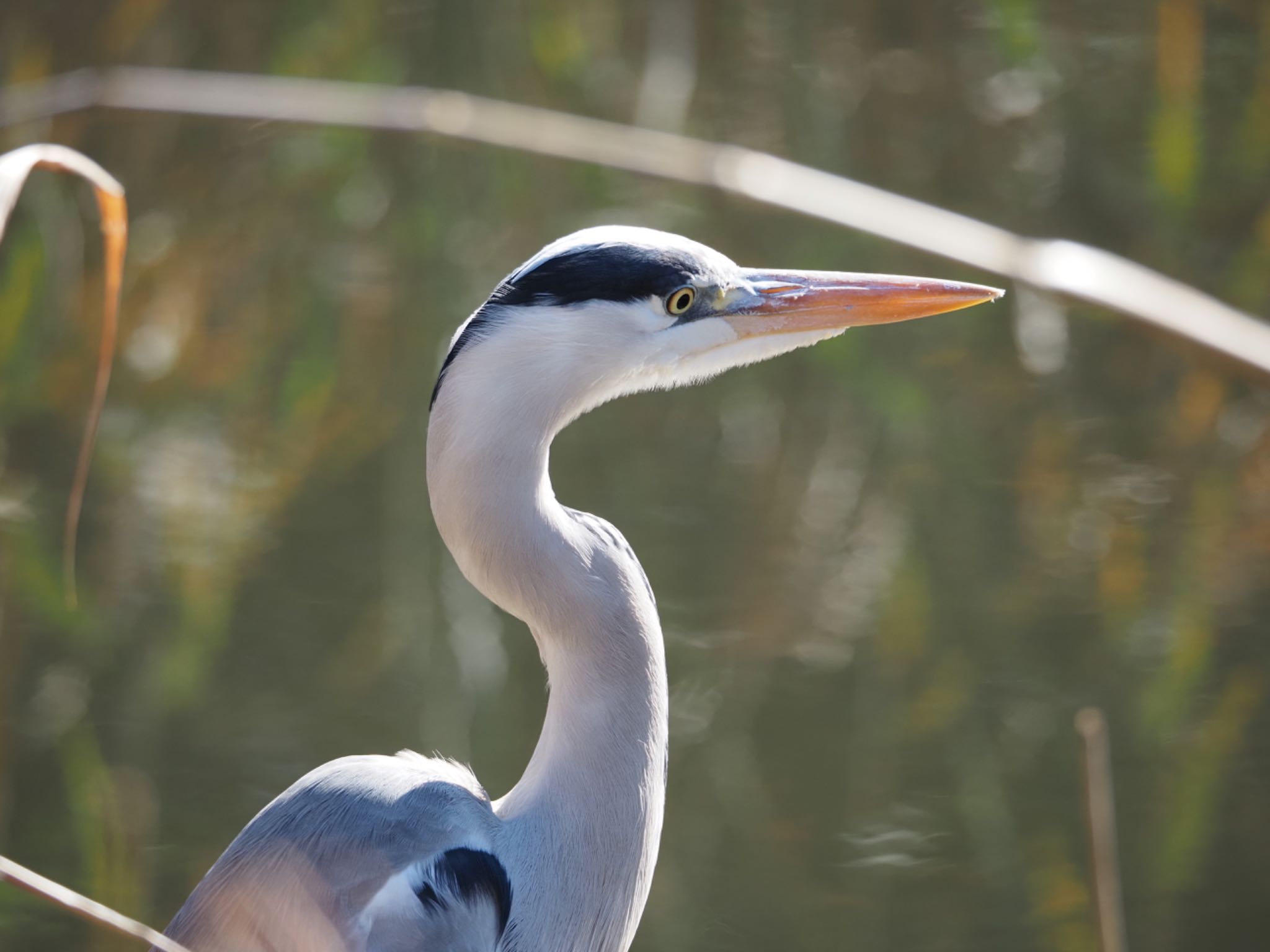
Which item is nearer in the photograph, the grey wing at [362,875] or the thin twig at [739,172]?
the thin twig at [739,172]

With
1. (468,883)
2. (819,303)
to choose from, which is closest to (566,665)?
(468,883)

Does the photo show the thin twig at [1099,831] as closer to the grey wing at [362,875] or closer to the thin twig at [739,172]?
the thin twig at [739,172]

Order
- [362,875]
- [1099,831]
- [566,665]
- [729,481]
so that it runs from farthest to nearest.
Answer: [729,481]
[566,665]
[362,875]
[1099,831]

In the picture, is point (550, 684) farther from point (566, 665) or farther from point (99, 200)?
point (99, 200)

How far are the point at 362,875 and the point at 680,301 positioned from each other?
2.30ft

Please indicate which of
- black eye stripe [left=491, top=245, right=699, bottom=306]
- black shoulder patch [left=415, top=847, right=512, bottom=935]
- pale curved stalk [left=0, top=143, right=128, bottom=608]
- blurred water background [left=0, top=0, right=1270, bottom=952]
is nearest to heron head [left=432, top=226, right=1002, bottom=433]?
black eye stripe [left=491, top=245, right=699, bottom=306]

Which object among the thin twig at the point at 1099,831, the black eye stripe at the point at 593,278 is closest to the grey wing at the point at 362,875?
the black eye stripe at the point at 593,278

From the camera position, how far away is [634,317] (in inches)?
67.4

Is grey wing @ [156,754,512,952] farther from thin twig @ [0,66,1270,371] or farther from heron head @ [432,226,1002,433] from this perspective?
thin twig @ [0,66,1270,371]

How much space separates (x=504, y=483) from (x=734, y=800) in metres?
1.31

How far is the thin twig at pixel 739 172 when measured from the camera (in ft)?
3.12

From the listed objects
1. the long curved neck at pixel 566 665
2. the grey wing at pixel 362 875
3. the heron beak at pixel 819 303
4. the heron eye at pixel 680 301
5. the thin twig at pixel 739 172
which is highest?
the heron beak at pixel 819 303

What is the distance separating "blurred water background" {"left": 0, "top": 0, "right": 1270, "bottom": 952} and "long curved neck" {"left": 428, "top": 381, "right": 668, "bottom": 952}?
754 mm

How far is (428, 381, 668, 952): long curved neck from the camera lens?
1.64 m
